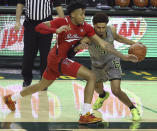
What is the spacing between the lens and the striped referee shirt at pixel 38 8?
784 centimetres

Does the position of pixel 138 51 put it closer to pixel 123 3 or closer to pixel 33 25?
pixel 33 25

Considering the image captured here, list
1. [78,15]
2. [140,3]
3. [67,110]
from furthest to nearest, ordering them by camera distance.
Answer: [140,3]
[67,110]
[78,15]

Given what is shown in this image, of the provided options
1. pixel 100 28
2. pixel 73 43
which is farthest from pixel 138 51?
pixel 73 43

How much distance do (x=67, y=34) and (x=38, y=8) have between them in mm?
2117

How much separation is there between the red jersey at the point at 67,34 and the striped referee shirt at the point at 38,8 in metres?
2.00

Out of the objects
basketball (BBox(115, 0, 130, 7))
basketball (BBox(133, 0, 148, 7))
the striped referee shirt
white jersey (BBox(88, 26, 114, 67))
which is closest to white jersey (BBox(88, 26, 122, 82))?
A: white jersey (BBox(88, 26, 114, 67))

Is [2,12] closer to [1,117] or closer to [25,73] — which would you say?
[25,73]

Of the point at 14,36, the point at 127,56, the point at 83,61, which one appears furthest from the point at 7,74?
the point at 127,56

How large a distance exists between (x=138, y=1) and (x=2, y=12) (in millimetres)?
3379

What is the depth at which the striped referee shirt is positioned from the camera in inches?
309

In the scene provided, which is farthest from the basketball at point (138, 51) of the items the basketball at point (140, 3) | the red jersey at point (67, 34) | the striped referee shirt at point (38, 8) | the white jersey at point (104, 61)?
the basketball at point (140, 3)

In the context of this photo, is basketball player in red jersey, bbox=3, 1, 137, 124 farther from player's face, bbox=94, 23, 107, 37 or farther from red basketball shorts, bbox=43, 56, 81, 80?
player's face, bbox=94, 23, 107, 37

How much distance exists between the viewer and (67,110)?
21.3 ft

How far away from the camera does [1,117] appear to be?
232 inches
